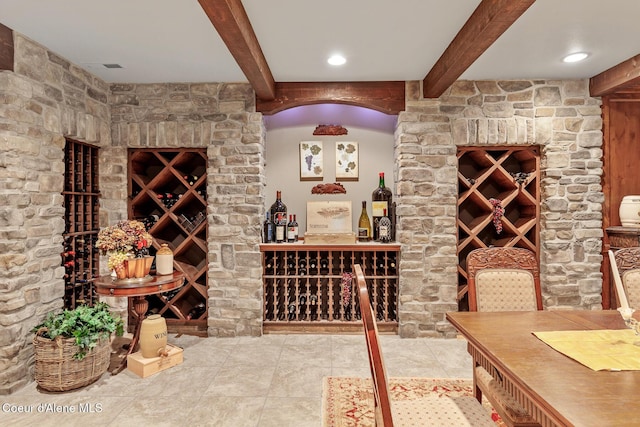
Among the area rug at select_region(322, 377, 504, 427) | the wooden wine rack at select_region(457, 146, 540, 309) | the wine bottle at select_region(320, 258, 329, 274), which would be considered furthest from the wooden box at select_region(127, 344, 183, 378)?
the wooden wine rack at select_region(457, 146, 540, 309)

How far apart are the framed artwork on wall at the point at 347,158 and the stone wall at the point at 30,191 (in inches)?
87.8

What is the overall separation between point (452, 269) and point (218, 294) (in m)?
2.10

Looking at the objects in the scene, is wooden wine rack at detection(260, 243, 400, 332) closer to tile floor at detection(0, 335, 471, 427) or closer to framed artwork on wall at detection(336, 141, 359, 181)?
tile floor at detection(0, 335, 471, 427)

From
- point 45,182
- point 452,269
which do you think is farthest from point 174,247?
point 452,269

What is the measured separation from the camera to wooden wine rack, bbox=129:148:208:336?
3432mm

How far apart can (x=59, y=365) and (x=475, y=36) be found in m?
3.19

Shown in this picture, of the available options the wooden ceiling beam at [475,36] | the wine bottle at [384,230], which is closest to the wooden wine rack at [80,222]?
the wine bottle at [384,230]

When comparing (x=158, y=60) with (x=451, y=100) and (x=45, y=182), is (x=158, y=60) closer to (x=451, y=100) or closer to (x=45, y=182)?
(x=45, y=182)

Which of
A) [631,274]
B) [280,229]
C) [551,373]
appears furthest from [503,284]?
[280,229]

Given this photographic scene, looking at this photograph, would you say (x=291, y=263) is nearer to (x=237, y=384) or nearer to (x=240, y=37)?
(x=237, y=384)

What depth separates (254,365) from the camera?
2754mm

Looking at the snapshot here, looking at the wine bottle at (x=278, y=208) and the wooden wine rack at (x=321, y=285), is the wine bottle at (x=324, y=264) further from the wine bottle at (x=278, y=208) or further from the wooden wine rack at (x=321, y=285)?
the wine bottle at (x=278, y=208)

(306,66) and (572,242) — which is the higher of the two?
(306,66)

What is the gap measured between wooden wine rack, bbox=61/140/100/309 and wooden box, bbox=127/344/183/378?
24.6 inches
